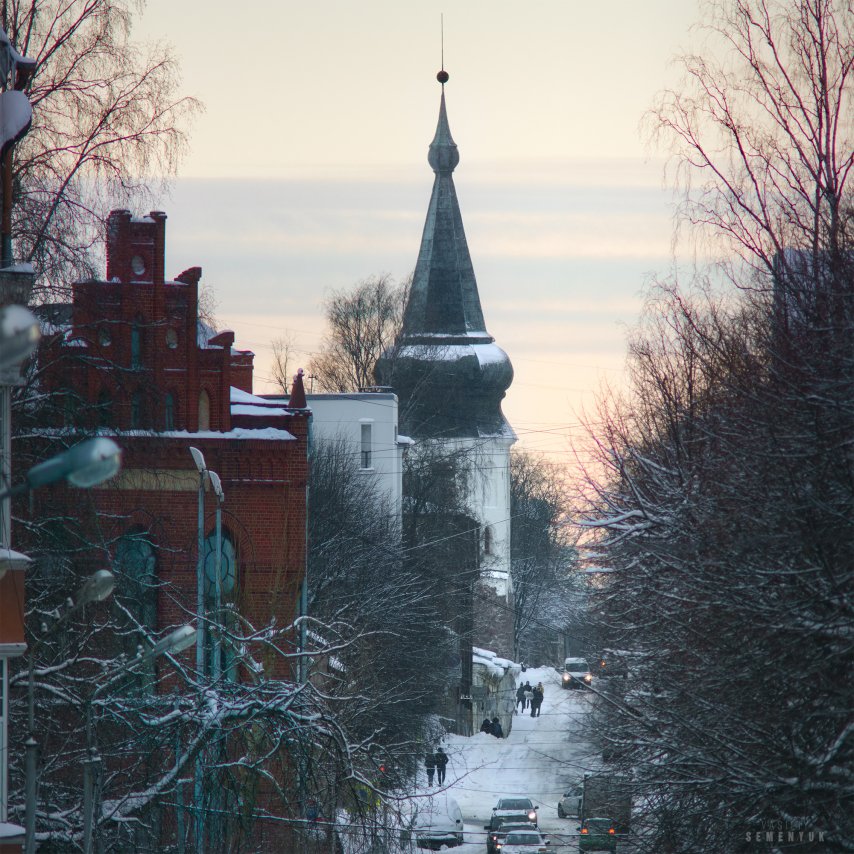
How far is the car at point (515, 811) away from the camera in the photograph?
36188 millimetres

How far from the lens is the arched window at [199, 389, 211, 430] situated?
28.3 metres

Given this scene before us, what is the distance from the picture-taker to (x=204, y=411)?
28344mm

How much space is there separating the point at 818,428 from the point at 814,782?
290 cm

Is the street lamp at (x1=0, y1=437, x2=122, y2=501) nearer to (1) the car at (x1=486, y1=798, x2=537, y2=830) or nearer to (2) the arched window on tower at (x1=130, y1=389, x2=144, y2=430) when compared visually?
(2) the arched window on tower at (x1=130, y1=389, x2=144, y2=430)

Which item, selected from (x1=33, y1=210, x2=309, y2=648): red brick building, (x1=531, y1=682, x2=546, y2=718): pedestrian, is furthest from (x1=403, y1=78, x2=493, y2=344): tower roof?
(x1=33, y1=210, x2=309, y2=648): red brick building

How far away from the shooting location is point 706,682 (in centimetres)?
1526

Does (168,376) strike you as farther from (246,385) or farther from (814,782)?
(814,782)

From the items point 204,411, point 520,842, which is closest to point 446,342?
point 520,842

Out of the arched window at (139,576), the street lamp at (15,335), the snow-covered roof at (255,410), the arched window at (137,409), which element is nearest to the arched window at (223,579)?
the arched window at (139,576)

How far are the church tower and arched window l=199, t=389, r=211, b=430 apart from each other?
36.7 m

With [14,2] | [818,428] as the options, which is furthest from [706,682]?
[14,2]

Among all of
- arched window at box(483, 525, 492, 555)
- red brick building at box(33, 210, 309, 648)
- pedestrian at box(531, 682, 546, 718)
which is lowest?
pedestrian at box(531, 682, 546, 718)

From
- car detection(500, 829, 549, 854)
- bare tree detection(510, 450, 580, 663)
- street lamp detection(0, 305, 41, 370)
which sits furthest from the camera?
bare tree detection(510, 450, 580, 663)

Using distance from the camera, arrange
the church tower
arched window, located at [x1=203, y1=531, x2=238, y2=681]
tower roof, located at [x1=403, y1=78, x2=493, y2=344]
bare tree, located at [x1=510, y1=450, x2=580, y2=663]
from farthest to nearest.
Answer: bare tree, located at [x1=510, y1=450, x2=580, y2=663]
tower roof, located at [x1=403, y1=78, x2=493, y2=344]
the church tower
arched window, located at [x1=203, y1=531, x2=238, y2=681]
